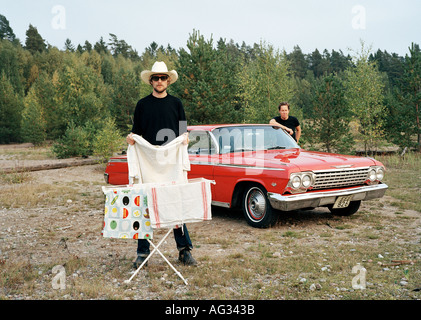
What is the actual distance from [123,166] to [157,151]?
4029 millimetres

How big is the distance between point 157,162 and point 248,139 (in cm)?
295

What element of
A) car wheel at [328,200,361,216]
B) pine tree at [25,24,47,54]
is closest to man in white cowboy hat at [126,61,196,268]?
car wheel at [328,200,361,216]

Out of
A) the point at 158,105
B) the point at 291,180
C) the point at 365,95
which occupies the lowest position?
the point at 291,180

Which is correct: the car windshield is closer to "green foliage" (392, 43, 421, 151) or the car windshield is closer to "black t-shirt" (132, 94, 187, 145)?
"black t-shirt" (132, 94, 187, 145)

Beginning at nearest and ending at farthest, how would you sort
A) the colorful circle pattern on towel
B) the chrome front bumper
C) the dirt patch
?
the dirt patch < the colorful circle pattern on towel < the chrome front bumper

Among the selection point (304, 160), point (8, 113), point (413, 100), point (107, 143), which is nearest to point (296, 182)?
point (304, 160)

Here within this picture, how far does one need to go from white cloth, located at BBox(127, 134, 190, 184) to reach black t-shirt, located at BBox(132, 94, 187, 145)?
0.13 m

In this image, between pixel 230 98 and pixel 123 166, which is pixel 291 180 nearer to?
pixel 123 166

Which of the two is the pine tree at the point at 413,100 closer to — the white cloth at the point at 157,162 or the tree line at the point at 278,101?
the tree line at the point at 278,101

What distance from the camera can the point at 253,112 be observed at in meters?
18.4

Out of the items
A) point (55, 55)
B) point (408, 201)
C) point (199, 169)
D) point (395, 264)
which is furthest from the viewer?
point (55, 55)

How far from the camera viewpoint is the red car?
5.87 m

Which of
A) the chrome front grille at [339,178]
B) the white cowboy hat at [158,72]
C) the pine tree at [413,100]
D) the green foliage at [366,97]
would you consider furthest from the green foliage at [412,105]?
the white cowboy hat at [158,72]

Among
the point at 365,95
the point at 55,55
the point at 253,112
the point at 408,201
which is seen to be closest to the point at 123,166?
the point at 408,201
